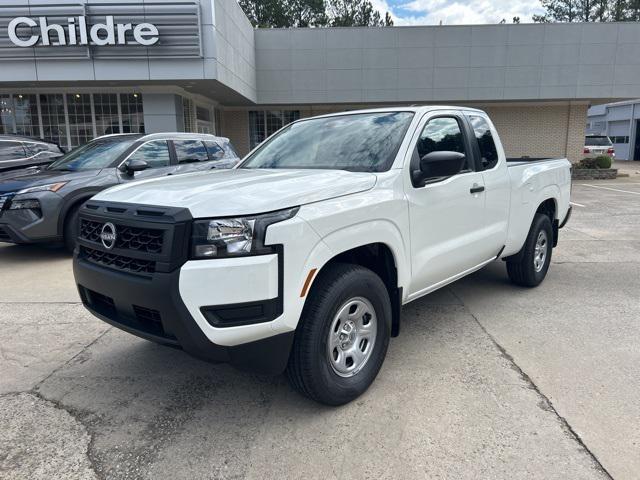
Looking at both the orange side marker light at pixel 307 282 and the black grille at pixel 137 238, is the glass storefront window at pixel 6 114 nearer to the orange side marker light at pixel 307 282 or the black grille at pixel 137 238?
the black grille at pixel 137 238

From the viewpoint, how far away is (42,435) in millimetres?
2871

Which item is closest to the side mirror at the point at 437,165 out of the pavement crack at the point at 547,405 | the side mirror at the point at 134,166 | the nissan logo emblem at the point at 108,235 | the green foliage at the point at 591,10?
the pavement crack at the point at 547,405

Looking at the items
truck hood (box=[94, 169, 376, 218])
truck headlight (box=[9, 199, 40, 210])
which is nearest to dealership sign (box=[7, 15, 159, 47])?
truck headlight (box=[9, 199, 40, 210])

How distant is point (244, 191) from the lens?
109 inches

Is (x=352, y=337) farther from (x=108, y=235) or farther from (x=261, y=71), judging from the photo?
(x=261, y=71)

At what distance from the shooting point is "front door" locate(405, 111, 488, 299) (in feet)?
11.8

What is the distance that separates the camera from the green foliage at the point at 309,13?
4234cm

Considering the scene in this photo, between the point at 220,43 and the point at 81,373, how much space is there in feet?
43.3

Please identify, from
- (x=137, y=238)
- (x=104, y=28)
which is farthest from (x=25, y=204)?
(x=104, y=28)

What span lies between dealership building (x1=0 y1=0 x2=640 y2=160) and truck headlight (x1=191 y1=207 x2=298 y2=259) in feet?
42.1

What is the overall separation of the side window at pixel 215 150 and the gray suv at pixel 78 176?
2cm

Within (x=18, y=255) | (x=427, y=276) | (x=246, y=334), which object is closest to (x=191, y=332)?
(x=246, y=334)

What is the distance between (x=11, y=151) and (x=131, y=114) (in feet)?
25.6

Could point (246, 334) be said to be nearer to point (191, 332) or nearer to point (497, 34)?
point (191, 332)
